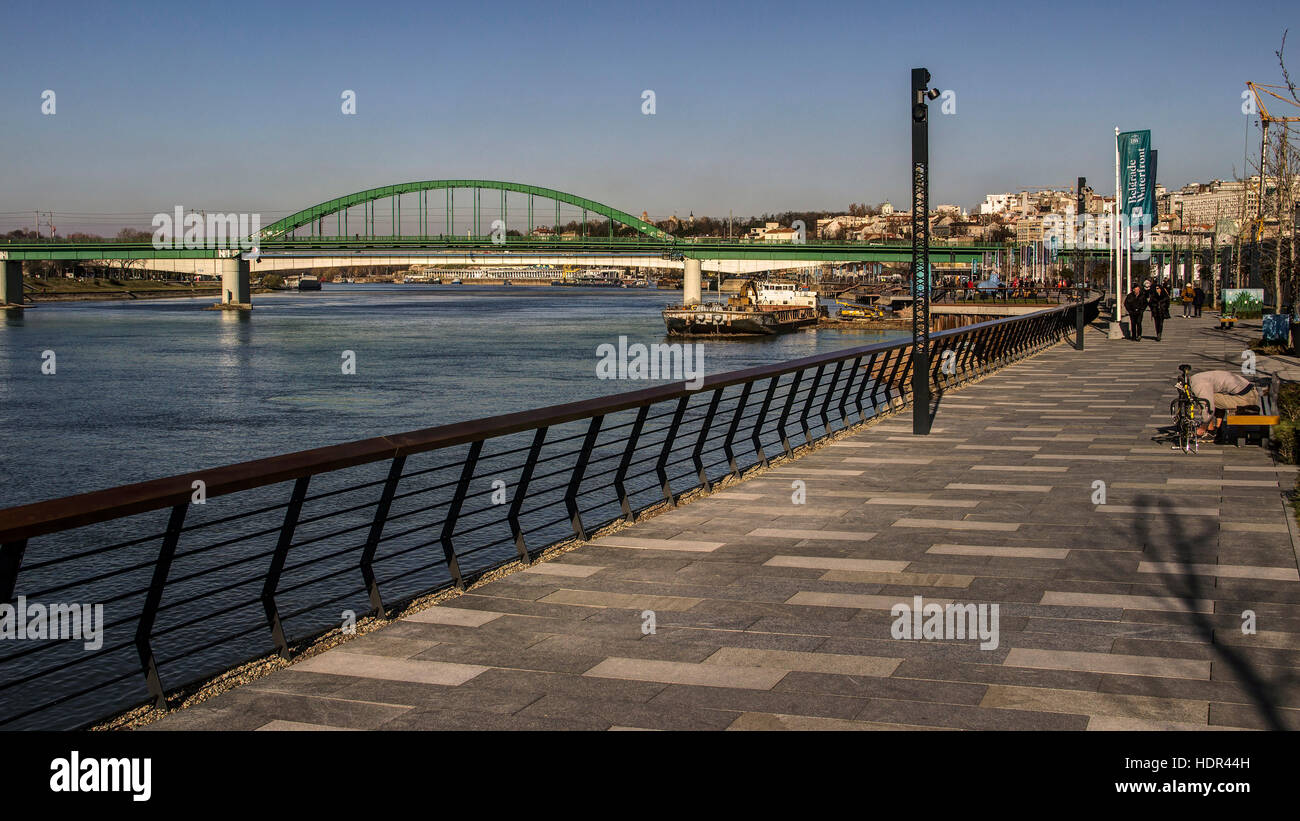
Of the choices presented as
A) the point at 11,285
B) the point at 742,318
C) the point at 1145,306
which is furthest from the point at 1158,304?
the point at 11,285

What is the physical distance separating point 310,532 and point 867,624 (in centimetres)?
1369

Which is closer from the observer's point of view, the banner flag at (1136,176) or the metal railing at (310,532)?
the metal railing at (310,532)

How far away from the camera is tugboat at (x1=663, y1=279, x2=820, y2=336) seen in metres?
90.6

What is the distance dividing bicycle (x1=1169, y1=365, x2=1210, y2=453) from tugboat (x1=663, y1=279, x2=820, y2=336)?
2955 inches

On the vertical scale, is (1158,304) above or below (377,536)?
above

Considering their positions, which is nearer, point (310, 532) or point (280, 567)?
point (280, 567)

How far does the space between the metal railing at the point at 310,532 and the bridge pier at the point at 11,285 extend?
90.1 m

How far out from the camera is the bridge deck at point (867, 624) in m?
5.31

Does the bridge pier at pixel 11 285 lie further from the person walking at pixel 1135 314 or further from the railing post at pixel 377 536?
the railing post at pixel 377 536

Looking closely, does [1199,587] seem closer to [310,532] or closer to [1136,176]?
[310,532]

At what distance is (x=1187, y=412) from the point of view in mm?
13445

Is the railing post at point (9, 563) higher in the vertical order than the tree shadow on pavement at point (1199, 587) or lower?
higher

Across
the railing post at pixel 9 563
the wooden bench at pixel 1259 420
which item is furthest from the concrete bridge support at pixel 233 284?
the railing post at pixel 9 563

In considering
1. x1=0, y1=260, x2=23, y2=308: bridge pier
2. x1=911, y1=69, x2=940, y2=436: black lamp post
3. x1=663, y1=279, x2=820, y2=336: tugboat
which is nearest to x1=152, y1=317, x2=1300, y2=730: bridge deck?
x1=911, y1=69, x2=940, y2=436: black lamp post
